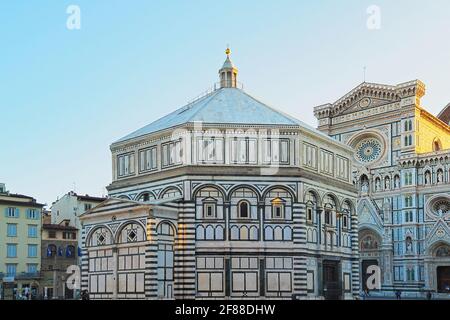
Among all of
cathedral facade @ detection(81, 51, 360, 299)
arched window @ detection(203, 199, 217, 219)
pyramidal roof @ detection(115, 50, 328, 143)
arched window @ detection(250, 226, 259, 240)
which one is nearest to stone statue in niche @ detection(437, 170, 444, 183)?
pyramidal roof @ detection(115, 50, 328, 143)

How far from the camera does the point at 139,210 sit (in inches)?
1487

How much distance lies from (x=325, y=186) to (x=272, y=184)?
172 inches

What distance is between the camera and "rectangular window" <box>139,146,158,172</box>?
140 ft

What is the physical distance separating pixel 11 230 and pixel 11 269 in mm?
3302

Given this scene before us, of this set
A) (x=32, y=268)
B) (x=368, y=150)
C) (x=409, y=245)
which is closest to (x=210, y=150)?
(x=32, y=268)

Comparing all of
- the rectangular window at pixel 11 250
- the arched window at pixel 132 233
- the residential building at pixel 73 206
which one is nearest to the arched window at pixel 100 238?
the arched window at pixel 132 233

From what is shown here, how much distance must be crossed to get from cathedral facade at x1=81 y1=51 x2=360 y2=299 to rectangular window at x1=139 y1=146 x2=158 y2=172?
0.07 meters

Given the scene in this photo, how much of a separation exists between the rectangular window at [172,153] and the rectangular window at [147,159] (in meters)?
0.92

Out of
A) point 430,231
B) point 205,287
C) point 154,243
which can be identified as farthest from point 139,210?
point 430,231

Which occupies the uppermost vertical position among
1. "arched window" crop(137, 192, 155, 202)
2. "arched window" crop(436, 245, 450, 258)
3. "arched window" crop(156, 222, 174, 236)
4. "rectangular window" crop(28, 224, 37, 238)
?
"arched window" crop(137, 192, 155, 202)

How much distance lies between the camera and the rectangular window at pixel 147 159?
140 feet

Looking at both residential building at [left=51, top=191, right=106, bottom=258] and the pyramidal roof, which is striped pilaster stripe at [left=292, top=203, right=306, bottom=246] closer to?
the pyramidal roof
